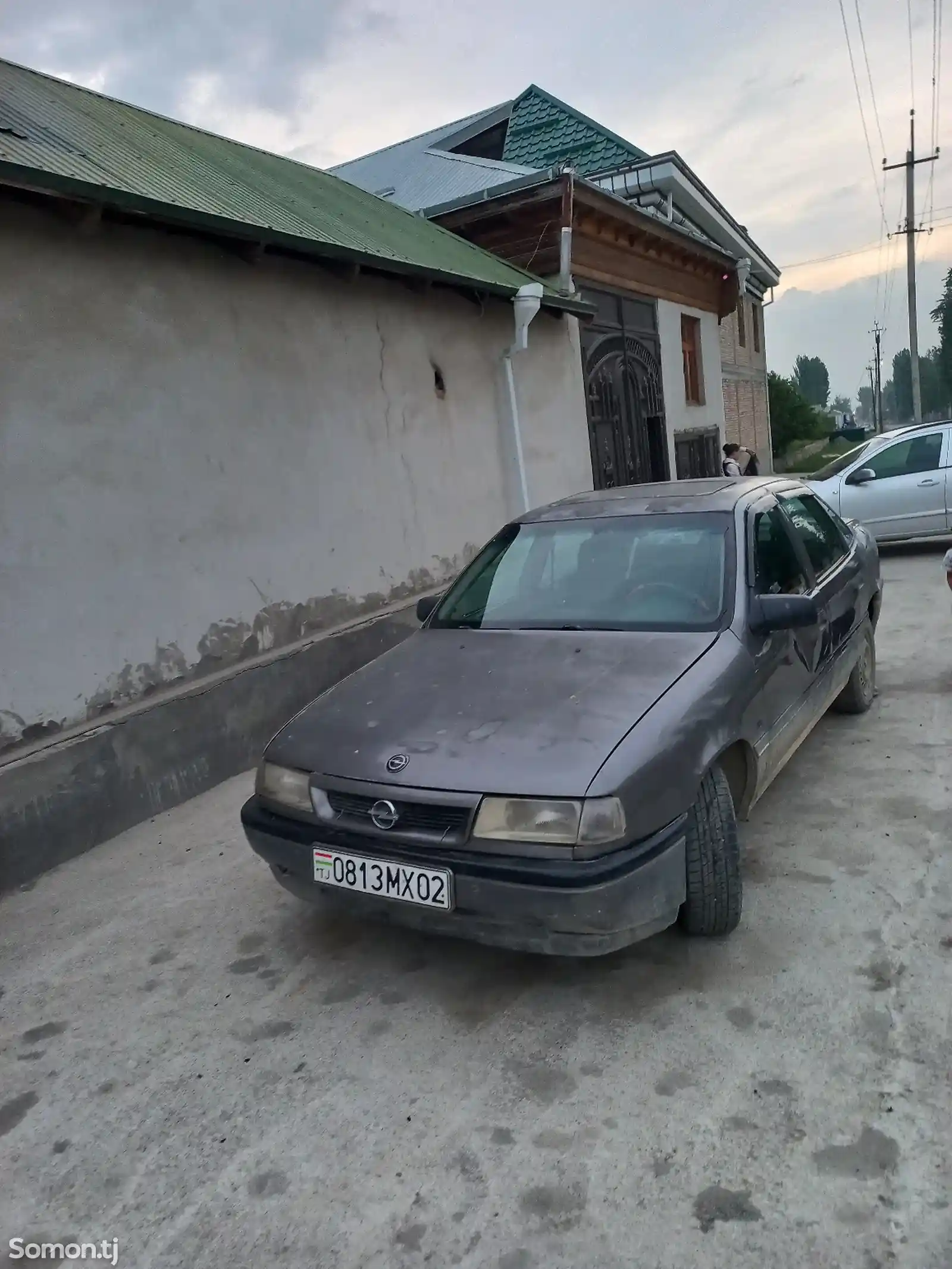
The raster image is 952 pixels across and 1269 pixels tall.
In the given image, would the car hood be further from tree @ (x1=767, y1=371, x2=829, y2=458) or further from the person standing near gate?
tree @ (x1=767, y1=371, x2=829, y2=458)

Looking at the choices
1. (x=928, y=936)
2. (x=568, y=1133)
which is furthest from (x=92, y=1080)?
(x=928, y=936)

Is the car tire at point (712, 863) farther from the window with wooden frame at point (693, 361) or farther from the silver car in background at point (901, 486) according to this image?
the window with wooden frame at point (693, 361)

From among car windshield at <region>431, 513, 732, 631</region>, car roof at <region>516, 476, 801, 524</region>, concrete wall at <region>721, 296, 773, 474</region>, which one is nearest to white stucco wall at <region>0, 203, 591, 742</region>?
car windshield at <region>431, 513, 732, 631</region>

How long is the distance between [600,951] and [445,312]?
6.54 metres

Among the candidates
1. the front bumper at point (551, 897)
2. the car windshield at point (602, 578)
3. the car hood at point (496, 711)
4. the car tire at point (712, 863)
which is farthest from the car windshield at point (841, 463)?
the front bumper at point (551, 897)

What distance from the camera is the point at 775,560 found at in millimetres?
3891

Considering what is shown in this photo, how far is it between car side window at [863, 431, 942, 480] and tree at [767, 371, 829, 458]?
30.1 meters

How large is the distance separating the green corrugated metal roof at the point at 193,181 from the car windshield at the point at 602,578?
2611mm

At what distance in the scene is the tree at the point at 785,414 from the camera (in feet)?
131

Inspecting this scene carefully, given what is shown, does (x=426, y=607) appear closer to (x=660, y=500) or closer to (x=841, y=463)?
(x=660, y=500)

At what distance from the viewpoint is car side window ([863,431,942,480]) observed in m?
10.4

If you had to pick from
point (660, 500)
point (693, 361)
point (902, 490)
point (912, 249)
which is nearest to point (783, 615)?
point (660, 500)

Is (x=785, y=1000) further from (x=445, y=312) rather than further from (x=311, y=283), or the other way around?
(x=445, y=312)

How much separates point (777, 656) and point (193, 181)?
186 inches
